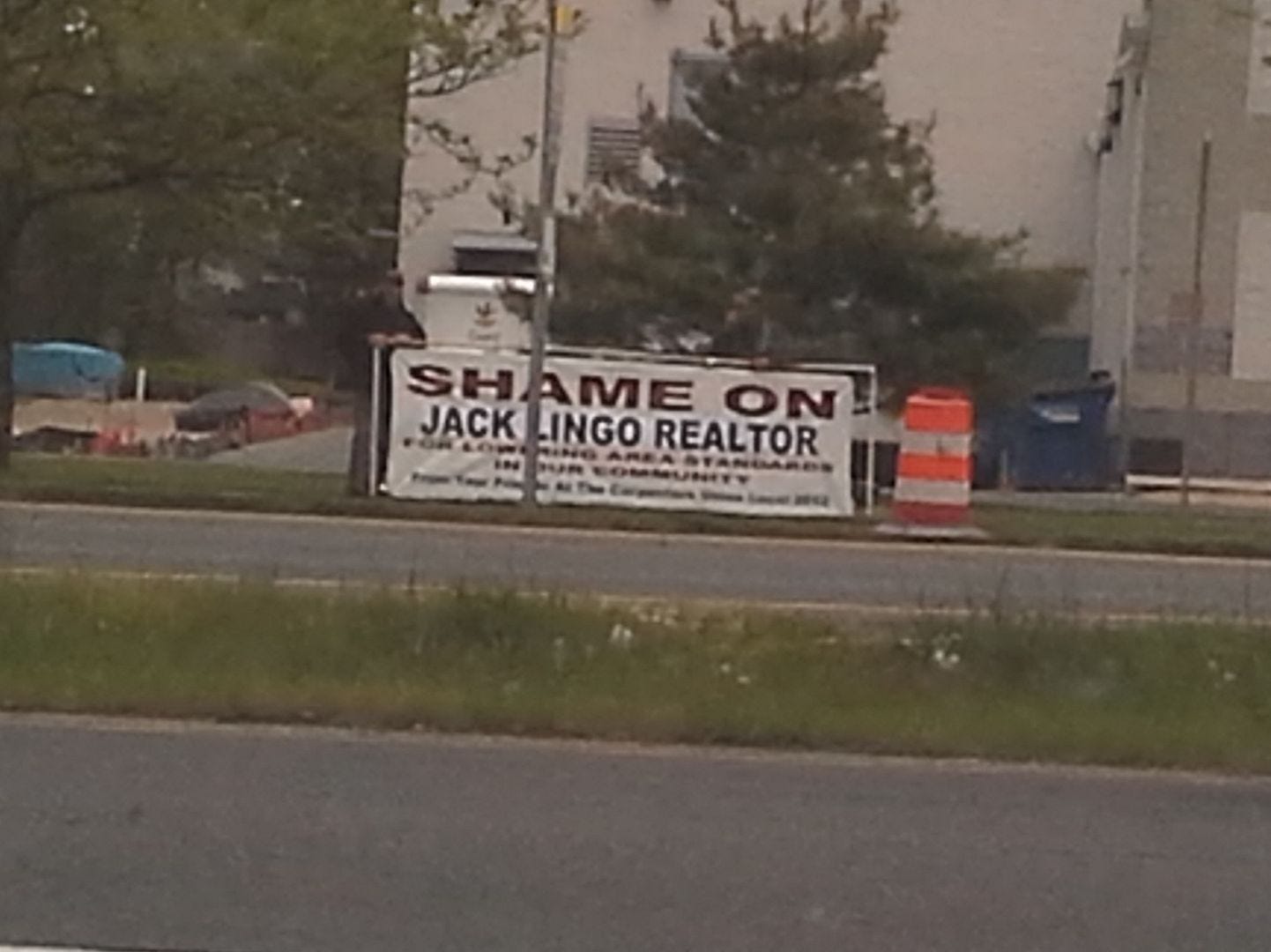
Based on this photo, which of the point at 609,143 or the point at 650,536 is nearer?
the point at 650,536

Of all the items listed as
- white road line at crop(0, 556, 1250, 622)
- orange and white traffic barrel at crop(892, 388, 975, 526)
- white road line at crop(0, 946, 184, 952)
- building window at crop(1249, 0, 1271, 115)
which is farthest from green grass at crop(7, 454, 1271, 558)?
building window at crop(1249, 0, 1271, 115)

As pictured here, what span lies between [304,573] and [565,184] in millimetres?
29738

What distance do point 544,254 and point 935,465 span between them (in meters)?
3.33

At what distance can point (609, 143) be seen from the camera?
148ft

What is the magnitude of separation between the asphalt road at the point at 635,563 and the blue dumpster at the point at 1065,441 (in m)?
18.7

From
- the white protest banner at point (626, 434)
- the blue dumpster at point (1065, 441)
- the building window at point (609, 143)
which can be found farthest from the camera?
the building window at point (609, 143)

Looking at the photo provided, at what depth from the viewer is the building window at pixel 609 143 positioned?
42625 millimetres

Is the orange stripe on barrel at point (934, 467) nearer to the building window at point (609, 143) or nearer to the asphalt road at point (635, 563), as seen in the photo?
the asphalt road at point (635, 563)

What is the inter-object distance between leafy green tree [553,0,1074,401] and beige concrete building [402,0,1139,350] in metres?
10.7

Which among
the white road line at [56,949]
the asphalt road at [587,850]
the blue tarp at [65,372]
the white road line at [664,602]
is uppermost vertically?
the blue tarp at [65,372]

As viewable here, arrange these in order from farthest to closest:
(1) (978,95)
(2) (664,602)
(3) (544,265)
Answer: (1) (978,95)
(3) (544,265)
(2) (664,602)

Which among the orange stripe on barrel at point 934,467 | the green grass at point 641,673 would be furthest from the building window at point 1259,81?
the green grass at point 641,673

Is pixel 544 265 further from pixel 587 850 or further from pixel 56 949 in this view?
pixel 56 949

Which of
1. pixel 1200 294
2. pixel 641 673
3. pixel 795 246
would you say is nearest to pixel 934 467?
pixel 641 673
